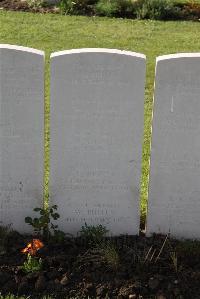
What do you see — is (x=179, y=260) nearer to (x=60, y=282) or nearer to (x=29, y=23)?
(x=60, y=282)

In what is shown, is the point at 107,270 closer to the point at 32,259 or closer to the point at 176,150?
the point at 32,259

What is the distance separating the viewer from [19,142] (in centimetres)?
388

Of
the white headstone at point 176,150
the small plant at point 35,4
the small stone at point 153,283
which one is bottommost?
the small stone at point 153,283

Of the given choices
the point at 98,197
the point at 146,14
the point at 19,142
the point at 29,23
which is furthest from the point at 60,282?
the point at 146,14

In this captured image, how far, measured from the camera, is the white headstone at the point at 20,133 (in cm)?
369

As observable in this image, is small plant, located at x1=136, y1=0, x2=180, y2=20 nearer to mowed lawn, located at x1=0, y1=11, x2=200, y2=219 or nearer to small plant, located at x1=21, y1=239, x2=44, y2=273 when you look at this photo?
mowed lawn, located at x1=0, y1=11, x2=200, y2=219

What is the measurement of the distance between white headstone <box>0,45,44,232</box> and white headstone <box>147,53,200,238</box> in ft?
2.30

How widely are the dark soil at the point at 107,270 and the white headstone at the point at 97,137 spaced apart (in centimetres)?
20

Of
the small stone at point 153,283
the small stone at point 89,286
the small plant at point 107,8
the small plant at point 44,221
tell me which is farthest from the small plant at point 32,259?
the small plant at point 107,8

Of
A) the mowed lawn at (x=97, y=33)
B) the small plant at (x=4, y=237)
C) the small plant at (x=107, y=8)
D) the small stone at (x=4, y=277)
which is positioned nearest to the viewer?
the small stone at (x=4, y=277)

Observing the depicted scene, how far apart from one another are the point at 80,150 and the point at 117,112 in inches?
13.2

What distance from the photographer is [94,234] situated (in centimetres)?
395

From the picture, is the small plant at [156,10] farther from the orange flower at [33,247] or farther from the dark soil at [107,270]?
the orange flower at [33,247]

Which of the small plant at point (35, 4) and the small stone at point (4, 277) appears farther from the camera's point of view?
the small plant at point (35, 4)
